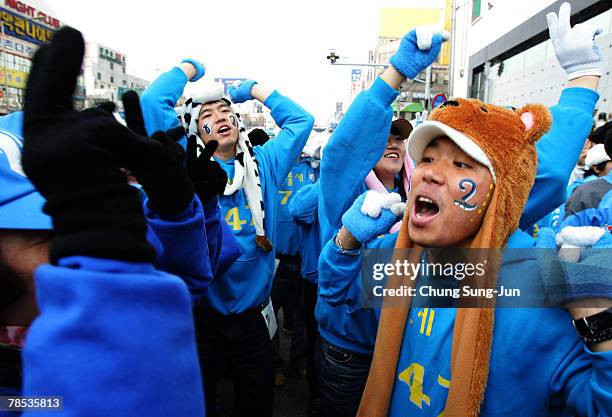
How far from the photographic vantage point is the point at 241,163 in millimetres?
2691

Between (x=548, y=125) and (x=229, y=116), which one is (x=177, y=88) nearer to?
(x=229, y=116)

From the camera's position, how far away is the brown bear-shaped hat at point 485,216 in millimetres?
1234

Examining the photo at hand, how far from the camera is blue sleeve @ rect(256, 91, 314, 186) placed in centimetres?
297

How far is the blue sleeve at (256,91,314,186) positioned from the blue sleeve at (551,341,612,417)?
211cm

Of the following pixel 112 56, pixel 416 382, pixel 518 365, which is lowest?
pixel 416 382

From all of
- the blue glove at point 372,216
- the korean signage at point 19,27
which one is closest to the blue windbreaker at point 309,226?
the blue glove at point 372,216

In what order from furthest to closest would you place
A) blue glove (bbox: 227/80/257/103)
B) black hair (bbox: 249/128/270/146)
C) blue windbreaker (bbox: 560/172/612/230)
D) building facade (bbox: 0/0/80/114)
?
building facade (bbox: 0/0/80/114) → black hair (bbox: 249/128/270/146) → blue glove (bbox: 227/80/257/103) → blue windbreaker (bbox: 560/172/612/230)

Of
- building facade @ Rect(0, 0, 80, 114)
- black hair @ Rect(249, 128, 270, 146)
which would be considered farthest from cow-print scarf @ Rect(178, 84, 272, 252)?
building facade @ Rect(0, 0, 80, 114)

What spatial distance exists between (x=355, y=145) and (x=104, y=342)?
149 centimetres

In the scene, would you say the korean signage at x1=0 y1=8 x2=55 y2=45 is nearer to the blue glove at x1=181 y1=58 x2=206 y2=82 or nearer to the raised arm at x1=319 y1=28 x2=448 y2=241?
the blue glove at x1=181 y1=58 x2=206 y2=82

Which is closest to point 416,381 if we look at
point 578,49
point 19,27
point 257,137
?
point 578,49

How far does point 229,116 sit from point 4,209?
7.40 feet

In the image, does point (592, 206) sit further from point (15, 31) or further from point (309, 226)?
point (15, 31)

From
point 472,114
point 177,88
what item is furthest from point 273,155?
point 472,114
